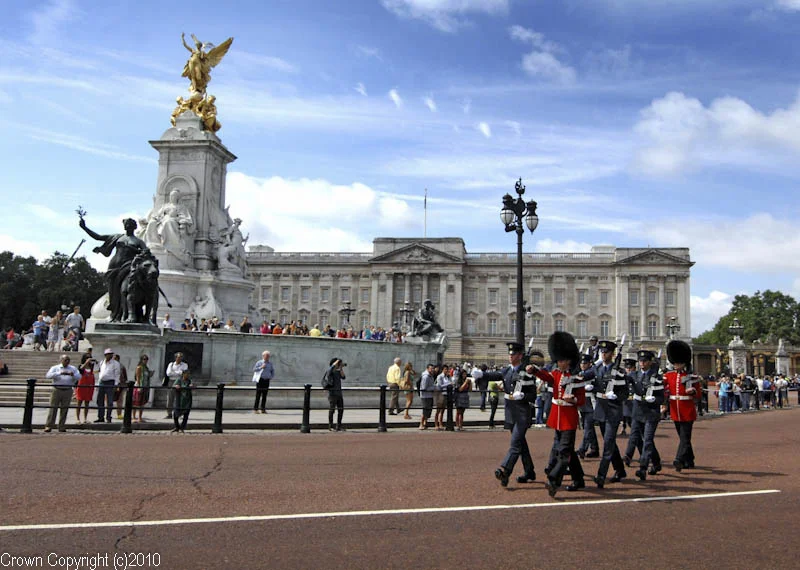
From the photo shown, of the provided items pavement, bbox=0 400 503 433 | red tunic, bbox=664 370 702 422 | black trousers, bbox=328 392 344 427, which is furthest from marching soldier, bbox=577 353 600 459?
pavement, bbox=0 400 503 433

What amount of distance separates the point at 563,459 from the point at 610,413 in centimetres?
227

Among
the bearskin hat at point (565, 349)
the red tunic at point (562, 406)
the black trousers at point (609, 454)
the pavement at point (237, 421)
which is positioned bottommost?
the pavement at point (237, 421)

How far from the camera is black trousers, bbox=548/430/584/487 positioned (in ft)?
26.4

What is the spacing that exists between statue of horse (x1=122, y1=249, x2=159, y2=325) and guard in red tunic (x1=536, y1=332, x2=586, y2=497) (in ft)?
41.8

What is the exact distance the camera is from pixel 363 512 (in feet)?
23.2

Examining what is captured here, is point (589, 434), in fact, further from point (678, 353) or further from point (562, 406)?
point (562, 406)

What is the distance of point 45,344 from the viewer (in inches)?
1097

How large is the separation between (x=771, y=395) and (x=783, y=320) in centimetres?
8680

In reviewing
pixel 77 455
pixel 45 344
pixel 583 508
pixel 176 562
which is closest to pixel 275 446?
pixel 77 455

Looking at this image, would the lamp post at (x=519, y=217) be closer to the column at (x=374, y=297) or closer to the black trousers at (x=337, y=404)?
the black trousers at (x=337, y=404)

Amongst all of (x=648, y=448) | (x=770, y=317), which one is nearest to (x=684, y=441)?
(x=648, y=448)

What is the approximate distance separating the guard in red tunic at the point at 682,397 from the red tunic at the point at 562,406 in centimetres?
272

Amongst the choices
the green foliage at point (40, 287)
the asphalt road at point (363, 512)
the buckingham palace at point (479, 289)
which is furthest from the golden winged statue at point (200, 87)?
the buckingham palace at point (479, 289)

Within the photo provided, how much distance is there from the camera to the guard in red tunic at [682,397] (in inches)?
411
